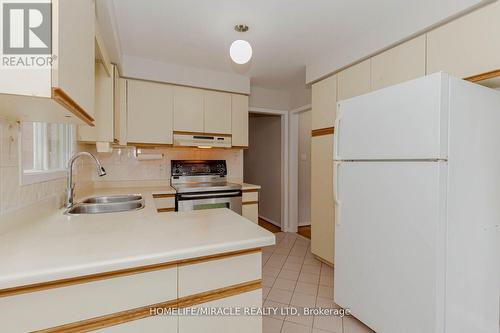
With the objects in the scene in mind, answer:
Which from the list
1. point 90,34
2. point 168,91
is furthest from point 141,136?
point 90,34

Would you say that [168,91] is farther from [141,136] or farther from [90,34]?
[90,34]

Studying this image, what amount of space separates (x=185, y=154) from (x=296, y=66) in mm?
1809

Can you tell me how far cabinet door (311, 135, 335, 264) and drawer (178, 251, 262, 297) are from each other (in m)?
1.81

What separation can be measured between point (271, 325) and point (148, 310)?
4.03 feet

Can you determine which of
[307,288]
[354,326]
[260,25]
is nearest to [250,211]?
[307,288]

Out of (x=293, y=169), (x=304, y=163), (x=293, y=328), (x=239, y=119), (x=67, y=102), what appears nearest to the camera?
(x=67, y=102)

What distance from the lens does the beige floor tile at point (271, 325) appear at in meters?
1.75

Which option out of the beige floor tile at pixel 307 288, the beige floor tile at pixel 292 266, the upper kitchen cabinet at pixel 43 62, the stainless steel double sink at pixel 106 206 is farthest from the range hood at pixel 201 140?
the upper kitchen cabinet at pixel 43 62

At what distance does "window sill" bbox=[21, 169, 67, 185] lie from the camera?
1.31 metres

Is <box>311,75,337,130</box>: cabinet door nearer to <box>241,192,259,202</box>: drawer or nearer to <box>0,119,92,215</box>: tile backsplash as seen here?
<box>241,192,259,202</box>: drawer

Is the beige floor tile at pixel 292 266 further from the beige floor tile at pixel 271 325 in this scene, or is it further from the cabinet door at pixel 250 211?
the beige floor tile at pixel 271 325

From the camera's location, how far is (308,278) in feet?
8.26

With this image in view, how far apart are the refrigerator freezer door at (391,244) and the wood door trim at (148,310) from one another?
932 mm

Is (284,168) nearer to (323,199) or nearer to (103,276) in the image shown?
(323,199)
